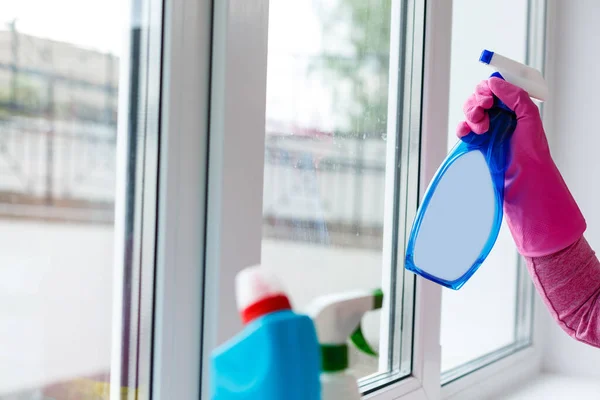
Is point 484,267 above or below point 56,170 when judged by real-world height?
below

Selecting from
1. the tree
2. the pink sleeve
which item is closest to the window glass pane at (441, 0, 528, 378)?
the tree

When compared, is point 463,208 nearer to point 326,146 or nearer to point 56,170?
point 326,146

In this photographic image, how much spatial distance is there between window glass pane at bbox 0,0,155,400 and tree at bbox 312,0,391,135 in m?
0.33

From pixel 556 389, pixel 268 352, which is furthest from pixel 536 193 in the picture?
pixel 556 389

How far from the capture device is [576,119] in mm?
1356

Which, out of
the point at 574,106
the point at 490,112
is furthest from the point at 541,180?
the point at 574,106

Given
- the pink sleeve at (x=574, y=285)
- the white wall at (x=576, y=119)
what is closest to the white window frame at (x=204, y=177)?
the pink sleeve at (x=574, y=285)

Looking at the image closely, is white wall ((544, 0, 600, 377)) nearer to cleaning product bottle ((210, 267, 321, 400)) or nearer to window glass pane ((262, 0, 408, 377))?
window glass pane ((262, 0, 408, 377))

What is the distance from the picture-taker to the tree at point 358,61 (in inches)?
33.8

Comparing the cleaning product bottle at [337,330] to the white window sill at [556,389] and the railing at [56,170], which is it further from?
the white window sill at [556,389]

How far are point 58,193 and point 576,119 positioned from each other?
44.4 inches

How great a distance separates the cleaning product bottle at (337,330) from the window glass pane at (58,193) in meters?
0.22

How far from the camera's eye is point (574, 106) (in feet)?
4.47

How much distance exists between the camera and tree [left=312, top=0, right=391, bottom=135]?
0.86m
